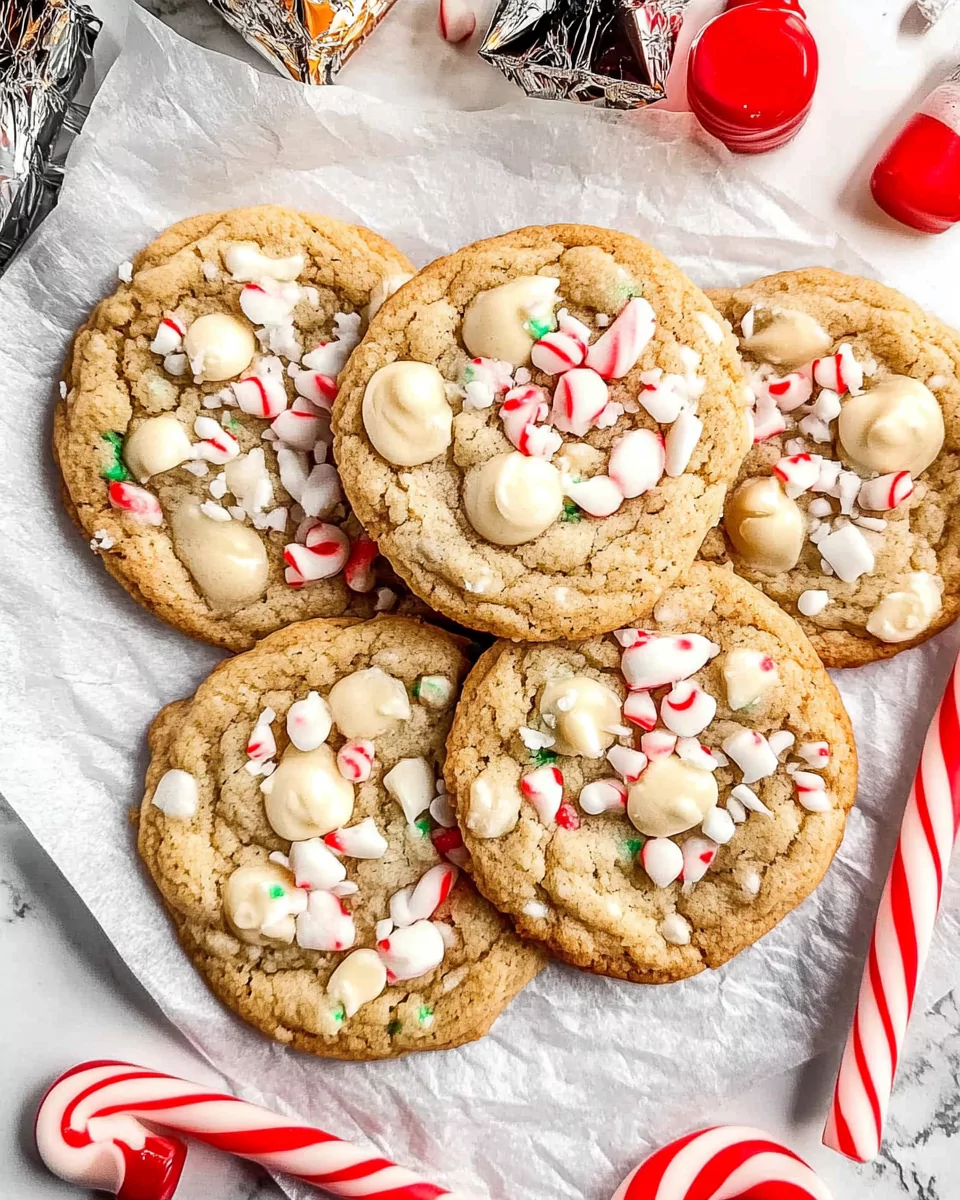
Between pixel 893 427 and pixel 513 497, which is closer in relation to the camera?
pixel 513 497

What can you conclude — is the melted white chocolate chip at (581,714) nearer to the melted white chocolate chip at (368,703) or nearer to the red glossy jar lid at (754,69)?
the melted white chocolate chip at (368,703)

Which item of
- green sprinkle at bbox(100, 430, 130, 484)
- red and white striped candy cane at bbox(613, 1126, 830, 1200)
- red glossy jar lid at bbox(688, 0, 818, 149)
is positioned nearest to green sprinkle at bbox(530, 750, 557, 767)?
red and white striped candy cane at bbox(613, 1126, 830, 1200)

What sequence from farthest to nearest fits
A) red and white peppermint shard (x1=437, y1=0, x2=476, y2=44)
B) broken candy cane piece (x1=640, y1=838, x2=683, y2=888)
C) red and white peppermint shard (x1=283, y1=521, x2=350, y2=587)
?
red and white peppermint shard (x1=437, y1=0, x2=476, y2=44), red and white peppermint shard (x1=283, y1=521, x2=350, y2=587), broken candy cane piece (x1=640, y1=838, x2=683, y2=888)

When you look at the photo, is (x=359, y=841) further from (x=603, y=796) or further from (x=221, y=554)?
(x=221, y=554)

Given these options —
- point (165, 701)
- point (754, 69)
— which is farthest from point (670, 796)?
point (754, 69)

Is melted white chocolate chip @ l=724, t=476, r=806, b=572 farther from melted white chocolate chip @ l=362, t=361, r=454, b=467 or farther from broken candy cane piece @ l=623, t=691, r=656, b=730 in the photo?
melted white chocolate chip @ l=362, t=361, r=454, b=467

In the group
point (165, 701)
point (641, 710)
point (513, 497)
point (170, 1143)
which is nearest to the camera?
point (513, 497)
